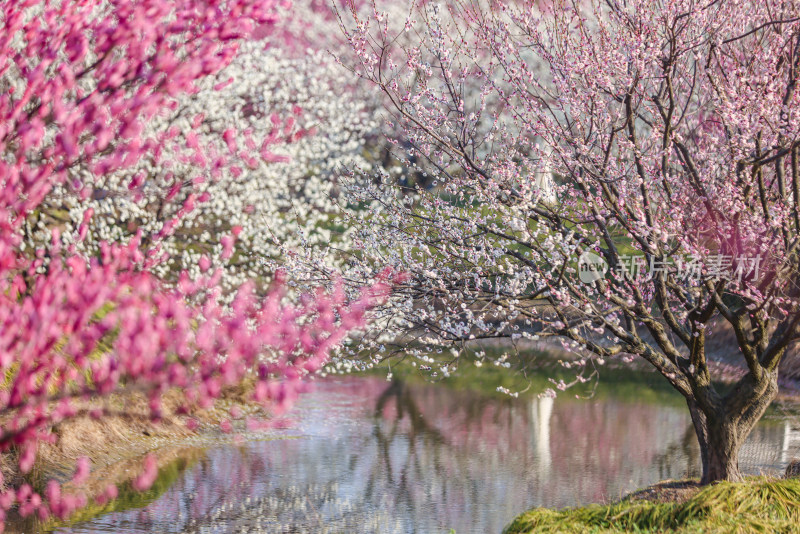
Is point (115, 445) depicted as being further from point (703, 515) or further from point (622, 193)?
point (703, 515)

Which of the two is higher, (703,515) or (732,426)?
(732,426)

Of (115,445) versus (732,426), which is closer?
(732,426)

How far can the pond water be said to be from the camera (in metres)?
9.12

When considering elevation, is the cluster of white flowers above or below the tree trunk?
above

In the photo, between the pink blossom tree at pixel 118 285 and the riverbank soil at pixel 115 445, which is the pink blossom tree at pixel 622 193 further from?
the pink blossom tree at pixel 118 285

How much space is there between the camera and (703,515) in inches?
265

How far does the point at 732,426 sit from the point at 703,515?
178 cm

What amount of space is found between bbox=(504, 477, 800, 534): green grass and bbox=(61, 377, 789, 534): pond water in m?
1.60

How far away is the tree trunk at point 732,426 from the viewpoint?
8.18 metres

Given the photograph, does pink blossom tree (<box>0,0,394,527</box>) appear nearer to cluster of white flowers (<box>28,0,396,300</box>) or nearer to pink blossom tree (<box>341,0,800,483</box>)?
pink blossom tree (<box>341,0,800,483</box>)

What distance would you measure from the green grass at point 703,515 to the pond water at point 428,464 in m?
1.60

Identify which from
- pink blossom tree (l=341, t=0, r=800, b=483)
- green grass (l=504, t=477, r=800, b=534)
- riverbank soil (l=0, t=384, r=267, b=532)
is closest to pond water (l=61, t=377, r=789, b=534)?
riverbank soil (l=0, t=384, r=267, b=532)

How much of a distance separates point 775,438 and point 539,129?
7495 millimetres

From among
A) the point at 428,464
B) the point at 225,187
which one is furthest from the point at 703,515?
the point at 225,187
